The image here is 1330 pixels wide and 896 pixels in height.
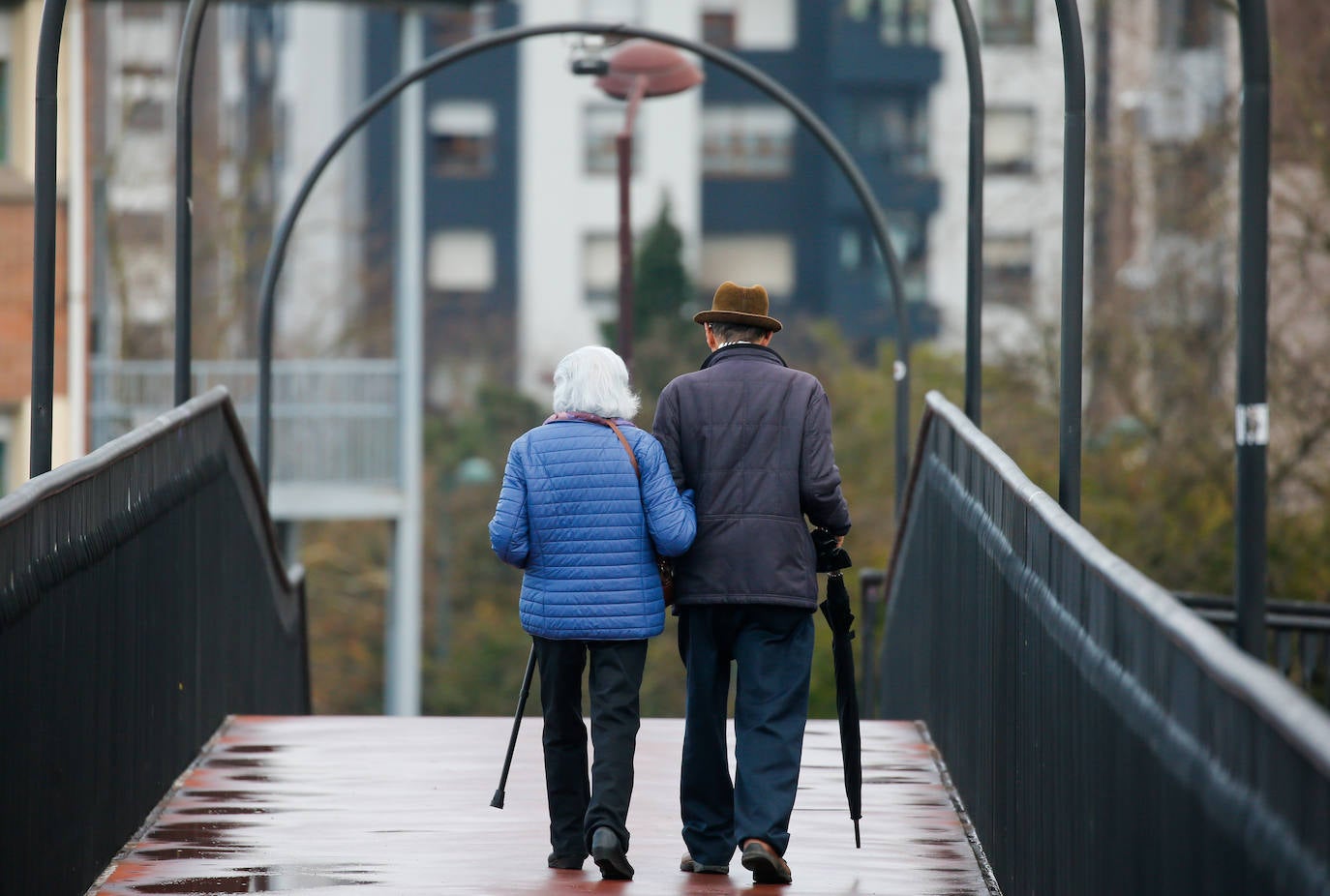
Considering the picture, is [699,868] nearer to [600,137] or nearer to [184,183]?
[184,183]

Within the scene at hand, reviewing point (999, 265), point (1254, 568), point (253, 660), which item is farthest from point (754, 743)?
point (999, 265)

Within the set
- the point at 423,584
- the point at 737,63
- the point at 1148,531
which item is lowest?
the point at 423,584

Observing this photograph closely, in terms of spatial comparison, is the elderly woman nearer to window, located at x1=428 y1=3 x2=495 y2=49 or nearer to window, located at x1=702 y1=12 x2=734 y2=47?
window, located at x1=428 y1=3 x2=495 y2=49

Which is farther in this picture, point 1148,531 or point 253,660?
point 1148,531

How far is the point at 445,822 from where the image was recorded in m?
7.71

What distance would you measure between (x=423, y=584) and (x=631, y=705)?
1761 inches

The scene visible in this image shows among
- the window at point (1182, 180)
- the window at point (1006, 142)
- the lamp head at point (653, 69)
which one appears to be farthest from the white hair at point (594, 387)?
the window at point (1006, 142)

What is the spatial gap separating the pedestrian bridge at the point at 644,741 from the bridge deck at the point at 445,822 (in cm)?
2

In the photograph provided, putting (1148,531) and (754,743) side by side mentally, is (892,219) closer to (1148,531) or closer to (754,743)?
(1148,531)

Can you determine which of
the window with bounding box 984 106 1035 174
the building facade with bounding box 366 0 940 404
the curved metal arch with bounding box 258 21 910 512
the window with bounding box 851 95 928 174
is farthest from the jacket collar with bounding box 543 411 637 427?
the window with bounding box 851 95 928 174

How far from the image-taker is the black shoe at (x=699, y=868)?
6.87m

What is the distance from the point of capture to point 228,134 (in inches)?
2176

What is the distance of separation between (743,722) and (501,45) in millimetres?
8216


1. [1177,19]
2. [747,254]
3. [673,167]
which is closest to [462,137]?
[673,167]
